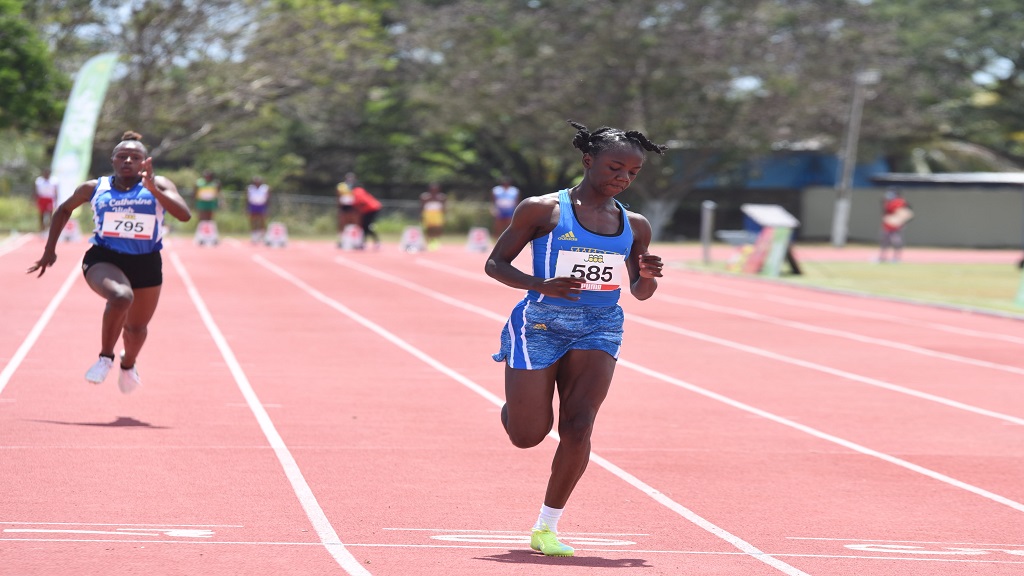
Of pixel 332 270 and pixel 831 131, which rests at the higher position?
pixel 831 131

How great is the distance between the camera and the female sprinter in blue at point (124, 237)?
9.89 m

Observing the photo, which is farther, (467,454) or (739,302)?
(739,302)

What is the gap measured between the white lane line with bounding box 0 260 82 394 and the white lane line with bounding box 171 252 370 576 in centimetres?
174

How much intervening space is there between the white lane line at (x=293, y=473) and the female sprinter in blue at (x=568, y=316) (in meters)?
0.81

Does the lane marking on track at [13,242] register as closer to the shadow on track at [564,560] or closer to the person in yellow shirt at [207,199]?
the person in yellow shirt at [207,199]

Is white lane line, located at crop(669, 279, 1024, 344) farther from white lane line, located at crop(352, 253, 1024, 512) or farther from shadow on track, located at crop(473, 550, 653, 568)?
shadow on track, located at crop(473, 550, 653, 568)

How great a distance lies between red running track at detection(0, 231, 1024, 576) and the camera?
6273 mm

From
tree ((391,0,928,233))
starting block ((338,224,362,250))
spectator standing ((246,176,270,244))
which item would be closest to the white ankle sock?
starting block ((338,224,362,250))

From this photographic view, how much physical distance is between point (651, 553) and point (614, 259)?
125cm

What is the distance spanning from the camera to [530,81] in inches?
1927

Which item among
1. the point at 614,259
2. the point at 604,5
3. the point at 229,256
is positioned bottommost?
the point at 229,256

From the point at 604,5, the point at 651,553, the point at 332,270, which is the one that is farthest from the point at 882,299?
the point at 604,5

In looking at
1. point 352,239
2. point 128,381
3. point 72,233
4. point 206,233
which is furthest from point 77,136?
point 128,381

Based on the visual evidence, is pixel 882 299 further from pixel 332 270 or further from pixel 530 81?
pixel 530 81
